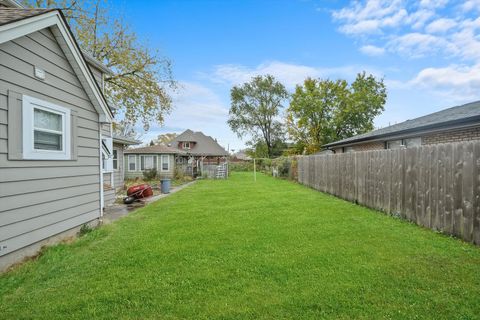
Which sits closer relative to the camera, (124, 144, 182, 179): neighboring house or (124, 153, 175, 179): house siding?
(124, 153, 175, 179): house siding

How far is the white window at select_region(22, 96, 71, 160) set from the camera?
3.98 metres

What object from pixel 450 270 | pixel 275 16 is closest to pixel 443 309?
pixel 450 270

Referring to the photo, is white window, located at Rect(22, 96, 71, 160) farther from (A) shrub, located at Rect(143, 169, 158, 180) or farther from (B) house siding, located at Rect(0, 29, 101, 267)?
(A) shrub, located at Rect(143, 169, 158, 180)

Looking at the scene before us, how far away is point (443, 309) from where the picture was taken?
8.27 ft

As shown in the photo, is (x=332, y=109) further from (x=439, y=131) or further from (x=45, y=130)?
(x=45, y=130)

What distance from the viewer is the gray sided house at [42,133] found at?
3658 mm

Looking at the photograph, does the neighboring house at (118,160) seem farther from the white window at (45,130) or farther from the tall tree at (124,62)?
the white window at (45,130)

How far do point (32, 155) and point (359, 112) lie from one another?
3427cm

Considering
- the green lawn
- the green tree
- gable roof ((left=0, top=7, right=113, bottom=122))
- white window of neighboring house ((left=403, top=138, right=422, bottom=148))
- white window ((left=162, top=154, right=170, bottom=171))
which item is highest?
the green tree

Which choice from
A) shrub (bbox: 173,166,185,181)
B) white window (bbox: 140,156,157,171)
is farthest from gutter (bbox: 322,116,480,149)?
white window (bbox: 140,156,157,171)

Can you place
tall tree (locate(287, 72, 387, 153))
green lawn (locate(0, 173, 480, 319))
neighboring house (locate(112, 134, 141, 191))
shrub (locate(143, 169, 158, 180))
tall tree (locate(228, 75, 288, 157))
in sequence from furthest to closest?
tall tree (locate(228, 75, 288, 157))
tall tree (locate(287, 72, 387, 153))
shrub (locate(143, 169, 158, 180))
neighboring house (locate(112, 134, 141, 191))
green lawn (locate(0, 173, 480, 319))

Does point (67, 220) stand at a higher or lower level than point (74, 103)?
lower

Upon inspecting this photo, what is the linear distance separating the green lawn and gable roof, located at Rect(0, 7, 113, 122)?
3.06 metres

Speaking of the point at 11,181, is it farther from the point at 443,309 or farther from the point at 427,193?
the point at 427,193
